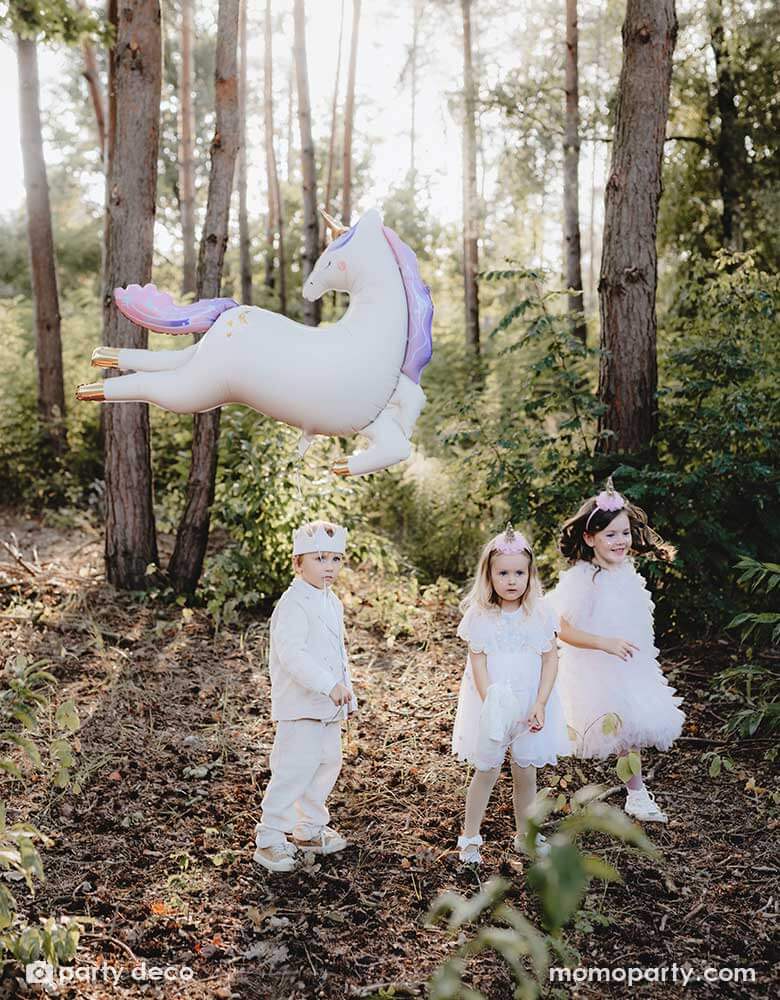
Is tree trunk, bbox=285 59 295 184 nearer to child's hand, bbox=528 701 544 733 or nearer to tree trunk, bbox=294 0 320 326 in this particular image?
tree trunk, bbox=294 0 320 326

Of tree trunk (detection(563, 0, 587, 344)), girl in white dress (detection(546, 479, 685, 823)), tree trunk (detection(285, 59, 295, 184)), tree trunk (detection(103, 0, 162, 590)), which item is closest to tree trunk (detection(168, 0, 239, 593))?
tree trunk (detection(103, 0, 162, 590))

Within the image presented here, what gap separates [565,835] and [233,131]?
16.9 feet

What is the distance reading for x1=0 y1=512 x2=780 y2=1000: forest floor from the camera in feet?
8.86

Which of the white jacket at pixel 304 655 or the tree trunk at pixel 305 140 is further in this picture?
the tree trunk at pixel 305 140

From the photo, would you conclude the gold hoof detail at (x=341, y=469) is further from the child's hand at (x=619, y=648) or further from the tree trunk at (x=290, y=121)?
the tree trunk at (x=290, y=121)

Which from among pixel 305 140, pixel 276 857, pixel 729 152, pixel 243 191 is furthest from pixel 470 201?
pixel 276 857

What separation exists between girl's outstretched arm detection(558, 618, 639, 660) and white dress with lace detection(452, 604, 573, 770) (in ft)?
0.79

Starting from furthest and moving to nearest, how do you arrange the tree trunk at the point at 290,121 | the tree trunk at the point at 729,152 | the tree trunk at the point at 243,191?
the tree trunk at the point at 290,121, the tree trunk at the point at 243,191, the tree trunk at the point at 729,152

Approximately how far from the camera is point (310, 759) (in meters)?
3.29

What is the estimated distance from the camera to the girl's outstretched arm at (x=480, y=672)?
324 cm

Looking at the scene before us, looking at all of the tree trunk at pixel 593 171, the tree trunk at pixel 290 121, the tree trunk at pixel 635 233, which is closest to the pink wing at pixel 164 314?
the tree trunk at pixel 635 233

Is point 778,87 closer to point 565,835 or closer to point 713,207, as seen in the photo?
point 713,207

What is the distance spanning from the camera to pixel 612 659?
3.61 metres

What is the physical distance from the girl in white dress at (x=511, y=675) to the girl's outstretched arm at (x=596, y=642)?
240mm
